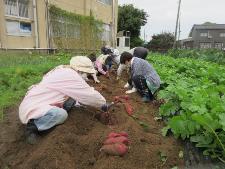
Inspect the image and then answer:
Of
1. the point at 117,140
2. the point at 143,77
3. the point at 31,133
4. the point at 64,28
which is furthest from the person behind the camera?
the point at 64,28

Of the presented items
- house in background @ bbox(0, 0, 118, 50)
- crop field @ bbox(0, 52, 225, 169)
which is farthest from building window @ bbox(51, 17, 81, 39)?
crop field @ bbox(0, 52, 225, 169)

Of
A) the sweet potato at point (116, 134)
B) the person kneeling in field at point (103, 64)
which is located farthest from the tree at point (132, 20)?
the sweet potato at point (116, 134)

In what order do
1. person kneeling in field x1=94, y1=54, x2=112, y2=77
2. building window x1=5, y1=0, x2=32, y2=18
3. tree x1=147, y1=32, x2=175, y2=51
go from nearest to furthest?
person kneeling in field x1=94, y1=54, x2=112, y2=77
building window x1=5, y1=0, x2=32, y2=18
tree x1=147, y1=32, x2=175, y2=51

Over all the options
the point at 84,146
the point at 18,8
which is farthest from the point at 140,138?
the point at 18,8

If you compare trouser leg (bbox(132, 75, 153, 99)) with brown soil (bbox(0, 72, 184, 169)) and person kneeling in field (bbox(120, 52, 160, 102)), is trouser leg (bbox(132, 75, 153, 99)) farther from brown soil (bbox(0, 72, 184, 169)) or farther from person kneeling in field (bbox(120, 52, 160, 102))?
brown soil (bbox(0, 72, 184, 169))

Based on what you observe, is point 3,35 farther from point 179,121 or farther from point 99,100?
point 179,121

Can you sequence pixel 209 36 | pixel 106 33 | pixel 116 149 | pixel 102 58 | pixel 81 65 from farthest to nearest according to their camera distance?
pixel 209 36 < pixel 106 33 < pixel 102 58 < pixel 81 65 < pixel 116 149

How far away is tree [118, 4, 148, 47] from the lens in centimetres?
4109

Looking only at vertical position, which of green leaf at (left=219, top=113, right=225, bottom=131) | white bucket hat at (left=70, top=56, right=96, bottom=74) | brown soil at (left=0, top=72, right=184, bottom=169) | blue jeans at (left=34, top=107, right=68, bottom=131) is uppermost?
white bucket hat at (left=70, top=56, right=96, bottom=74)

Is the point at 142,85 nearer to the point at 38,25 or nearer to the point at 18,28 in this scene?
the point at 18,28

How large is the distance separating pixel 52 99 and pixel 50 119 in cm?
27

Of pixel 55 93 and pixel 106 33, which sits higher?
pixel 106 33

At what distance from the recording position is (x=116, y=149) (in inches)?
128

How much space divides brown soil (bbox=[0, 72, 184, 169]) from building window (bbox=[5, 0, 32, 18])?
10561mm
